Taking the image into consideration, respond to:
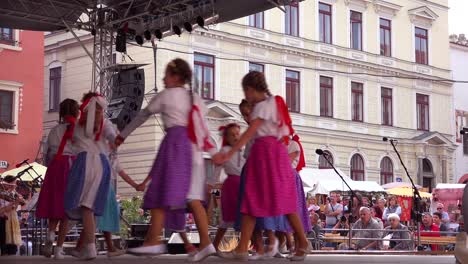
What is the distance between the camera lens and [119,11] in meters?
16.1

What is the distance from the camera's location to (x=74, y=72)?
1315 inches

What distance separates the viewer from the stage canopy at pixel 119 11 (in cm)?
1507

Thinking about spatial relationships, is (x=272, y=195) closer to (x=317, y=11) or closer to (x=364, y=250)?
(x=364, y=250)

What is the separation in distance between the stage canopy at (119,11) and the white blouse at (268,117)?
6777 mm

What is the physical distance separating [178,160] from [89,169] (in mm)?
1498

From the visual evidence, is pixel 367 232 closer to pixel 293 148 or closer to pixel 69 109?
pixel 293 148

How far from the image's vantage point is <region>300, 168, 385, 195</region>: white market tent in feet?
85.7

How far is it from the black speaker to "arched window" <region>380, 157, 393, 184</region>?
2224 cm

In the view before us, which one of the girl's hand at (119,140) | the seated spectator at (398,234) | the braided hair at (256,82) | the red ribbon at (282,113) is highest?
the braided hair at (256,82)

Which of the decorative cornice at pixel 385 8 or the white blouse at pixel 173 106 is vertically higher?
the decorative cornice at pixel 385 8

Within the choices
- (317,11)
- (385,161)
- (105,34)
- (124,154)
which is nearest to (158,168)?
(105,34)

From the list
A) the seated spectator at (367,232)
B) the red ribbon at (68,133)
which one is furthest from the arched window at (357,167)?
the red ribbon at (68,133)

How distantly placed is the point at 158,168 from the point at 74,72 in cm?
2634

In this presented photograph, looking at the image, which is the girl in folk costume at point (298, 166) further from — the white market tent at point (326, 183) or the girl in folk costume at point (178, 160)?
the white market tent at point (326, 183)
